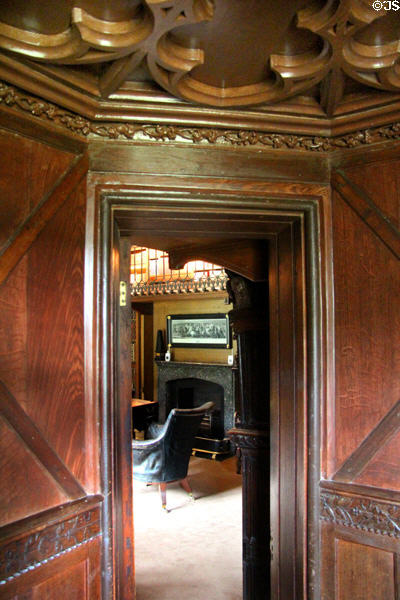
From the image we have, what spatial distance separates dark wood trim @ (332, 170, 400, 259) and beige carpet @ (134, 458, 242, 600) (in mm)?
2359

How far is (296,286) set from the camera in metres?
1.77

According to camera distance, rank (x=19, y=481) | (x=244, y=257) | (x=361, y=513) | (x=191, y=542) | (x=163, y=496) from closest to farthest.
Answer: (x=19, y=481) → (x=361, y=513) → (x=244, y=257) → (x=191, y=542) → (x=163, y=496)

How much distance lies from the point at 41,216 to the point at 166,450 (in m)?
3.29

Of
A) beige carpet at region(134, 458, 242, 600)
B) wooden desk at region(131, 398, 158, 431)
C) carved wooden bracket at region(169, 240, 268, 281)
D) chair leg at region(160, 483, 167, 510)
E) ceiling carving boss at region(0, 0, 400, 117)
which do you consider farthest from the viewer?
wooden desk at region(131, 398, 158, 431)

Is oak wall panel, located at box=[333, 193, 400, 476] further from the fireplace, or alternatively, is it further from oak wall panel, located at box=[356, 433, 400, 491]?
the fireplace

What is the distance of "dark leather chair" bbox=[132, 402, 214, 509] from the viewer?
417 centimetres

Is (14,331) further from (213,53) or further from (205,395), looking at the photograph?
(205,395)

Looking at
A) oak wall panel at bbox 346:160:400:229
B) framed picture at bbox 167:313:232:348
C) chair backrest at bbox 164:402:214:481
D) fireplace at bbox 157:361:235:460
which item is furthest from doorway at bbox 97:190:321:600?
framed picture at bbox 167:313:232:348

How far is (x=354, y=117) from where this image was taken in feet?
5.30

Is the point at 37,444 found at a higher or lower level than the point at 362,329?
lower

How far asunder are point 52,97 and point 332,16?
84 centimetres

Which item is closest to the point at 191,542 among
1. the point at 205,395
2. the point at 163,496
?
the point at 163,496

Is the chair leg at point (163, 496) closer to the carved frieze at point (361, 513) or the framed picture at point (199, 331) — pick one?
the framed picture at point (199, 331)

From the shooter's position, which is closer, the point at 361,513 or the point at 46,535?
the point at 46,535
